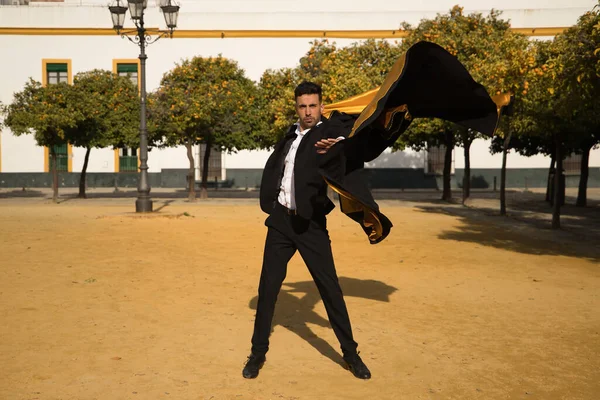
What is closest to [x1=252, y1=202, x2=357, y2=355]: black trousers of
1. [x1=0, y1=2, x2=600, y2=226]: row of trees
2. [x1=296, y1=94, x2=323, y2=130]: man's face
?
[x1=296, y1=94, x2=323, y2=130]: man's face

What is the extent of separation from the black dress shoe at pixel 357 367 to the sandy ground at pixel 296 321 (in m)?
0.13

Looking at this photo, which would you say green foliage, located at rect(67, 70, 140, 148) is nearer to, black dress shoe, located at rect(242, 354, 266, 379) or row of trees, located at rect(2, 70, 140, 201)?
row of trees, located at rect(2, 70, 140, 201)

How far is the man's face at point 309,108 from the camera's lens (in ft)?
15.7

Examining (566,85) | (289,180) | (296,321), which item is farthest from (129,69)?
(289,180)

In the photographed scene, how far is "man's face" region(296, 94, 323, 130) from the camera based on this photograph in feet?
15.7

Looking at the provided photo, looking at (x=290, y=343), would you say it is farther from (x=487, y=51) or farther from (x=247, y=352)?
(x=487, y=51)

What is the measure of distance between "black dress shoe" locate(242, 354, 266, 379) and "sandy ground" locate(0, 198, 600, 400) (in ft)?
0.27

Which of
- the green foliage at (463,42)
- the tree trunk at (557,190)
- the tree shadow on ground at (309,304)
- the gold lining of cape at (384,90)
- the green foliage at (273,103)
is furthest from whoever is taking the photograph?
the green foliage at (273,103)

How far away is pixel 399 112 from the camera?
471 centimetres

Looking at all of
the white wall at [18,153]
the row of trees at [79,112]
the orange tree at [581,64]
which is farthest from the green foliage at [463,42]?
the white wall at [18,153]

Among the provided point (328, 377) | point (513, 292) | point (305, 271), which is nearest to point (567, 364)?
point (328, 377)

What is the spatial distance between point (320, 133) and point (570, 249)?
9011mm

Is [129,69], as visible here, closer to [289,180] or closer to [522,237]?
[522,237]

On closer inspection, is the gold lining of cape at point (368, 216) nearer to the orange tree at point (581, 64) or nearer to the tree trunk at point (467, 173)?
the orange tree at point (581, 64)
